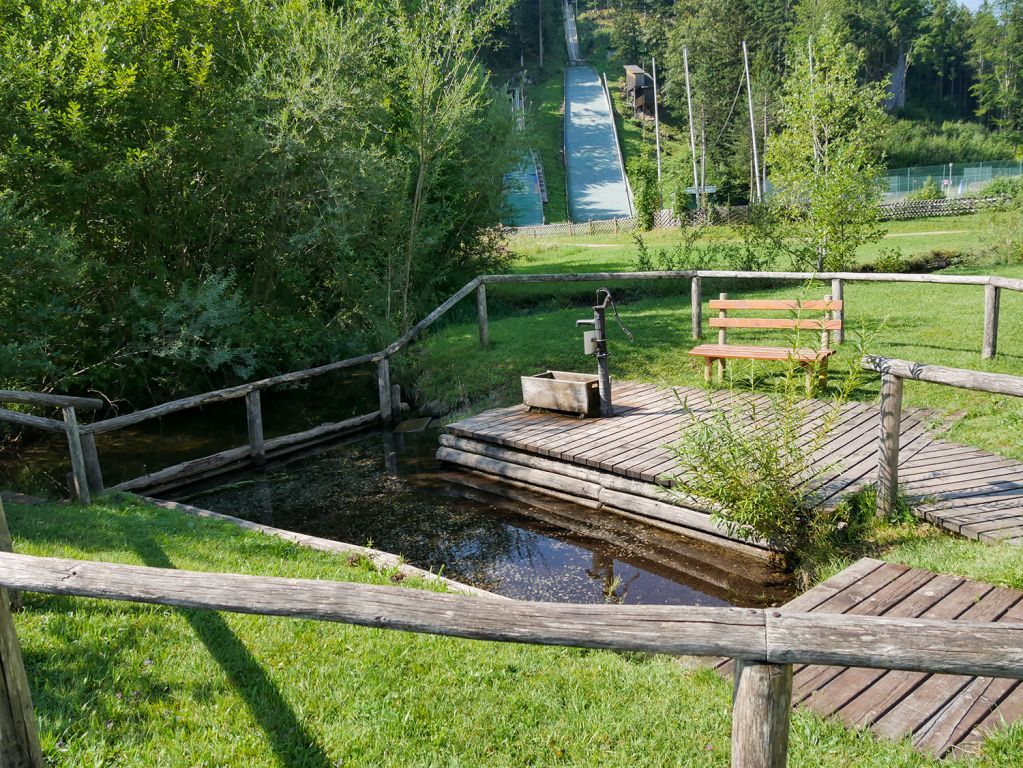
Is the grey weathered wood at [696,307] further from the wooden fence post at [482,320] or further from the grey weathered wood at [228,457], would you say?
the grey weathered wood at [228,457]

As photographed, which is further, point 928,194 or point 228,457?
point 928,194

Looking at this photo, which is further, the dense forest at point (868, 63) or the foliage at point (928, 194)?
the dense forest at point (868, 63)

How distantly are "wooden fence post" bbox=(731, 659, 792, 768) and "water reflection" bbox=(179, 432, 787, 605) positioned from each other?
12.6 feet

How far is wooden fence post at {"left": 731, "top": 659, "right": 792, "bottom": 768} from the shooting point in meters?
2.07

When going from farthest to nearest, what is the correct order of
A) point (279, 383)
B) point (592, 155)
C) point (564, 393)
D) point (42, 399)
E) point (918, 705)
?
point (592, 155), point (279, 383), point (564, 393), point (42, 399), point (918, 705)

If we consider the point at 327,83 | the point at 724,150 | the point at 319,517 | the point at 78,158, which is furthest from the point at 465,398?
the point at 724,150

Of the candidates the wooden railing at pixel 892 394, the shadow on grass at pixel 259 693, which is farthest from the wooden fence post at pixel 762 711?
the wooden railing at pixel 892 394

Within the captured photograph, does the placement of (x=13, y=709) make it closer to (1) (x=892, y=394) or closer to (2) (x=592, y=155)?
(1) (x=892, y=394)

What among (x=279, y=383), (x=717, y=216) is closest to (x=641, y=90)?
(x=717, y=216)

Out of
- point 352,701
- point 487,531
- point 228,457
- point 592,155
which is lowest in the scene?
point 487,531

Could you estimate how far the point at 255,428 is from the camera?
33.0 feet

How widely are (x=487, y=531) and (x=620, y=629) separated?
5.51 m

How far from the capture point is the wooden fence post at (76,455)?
7.09 meters

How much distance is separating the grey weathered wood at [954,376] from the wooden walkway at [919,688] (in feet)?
4.43
